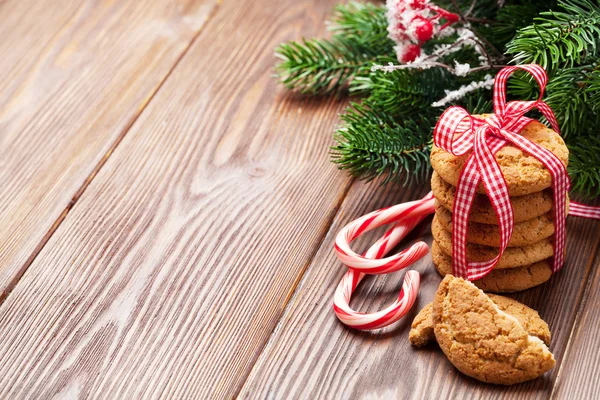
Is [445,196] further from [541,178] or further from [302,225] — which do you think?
[302,225]

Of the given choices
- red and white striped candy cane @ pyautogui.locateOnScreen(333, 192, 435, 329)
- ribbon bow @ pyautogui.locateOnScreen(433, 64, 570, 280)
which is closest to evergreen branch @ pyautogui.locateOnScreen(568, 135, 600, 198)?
Result: ribbon bow @ pyautogui.locateOnScreen(433, 64, 570, 280)

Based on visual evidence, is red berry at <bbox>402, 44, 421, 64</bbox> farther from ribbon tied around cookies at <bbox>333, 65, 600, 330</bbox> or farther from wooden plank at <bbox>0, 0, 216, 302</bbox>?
wooden plank at <bbox>0, 0, 216, 302</bbox>

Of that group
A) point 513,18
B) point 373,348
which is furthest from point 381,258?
point 513,18

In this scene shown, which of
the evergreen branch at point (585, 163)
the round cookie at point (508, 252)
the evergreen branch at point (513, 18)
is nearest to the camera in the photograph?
the round cookie at point (508, 252)

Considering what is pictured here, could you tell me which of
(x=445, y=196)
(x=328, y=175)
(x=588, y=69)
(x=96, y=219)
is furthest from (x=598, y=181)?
(x=96, y=219)

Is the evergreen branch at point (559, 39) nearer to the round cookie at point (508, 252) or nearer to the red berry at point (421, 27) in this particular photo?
the red berry at point (421, 27)

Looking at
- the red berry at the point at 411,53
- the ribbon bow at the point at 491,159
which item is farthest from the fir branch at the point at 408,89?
the ribbon bow at the point at 491,159
